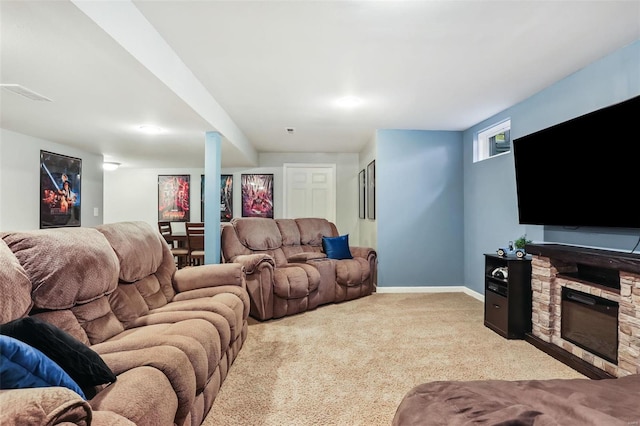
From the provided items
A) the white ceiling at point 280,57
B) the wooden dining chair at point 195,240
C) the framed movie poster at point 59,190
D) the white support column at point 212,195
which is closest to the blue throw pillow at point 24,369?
the white ceiling at point 280,57

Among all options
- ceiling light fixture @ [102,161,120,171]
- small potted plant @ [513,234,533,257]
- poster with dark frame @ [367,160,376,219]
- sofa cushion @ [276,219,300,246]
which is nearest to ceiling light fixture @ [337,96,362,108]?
poster with dark frame @ [367,160,376,219]

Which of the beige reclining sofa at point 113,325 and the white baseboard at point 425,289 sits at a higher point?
the beige reclining sofa at point 113,325

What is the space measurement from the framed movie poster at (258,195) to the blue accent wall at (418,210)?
2681 millimetres

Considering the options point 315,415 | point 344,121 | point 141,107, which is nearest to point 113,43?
point 141,107

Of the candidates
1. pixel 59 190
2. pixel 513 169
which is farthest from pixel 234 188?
pixel 513 169

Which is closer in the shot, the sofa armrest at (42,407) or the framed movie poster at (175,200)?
the sofa armrest at (42,407)

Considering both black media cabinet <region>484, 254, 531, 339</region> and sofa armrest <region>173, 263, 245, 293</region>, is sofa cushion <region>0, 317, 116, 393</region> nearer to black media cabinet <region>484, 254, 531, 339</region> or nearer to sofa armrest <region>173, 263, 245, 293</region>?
sofa armrest <region>173, 263, 245, 293</region>

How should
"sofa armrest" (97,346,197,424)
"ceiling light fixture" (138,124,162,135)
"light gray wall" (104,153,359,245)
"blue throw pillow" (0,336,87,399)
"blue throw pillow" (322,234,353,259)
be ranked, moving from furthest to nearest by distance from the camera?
"light gray wall" (104,153,359,245) → "blue throw pillow" (322,234,353,259) → "ceiling light fixture" (138,124,162,135) → "sofa armrest" (97,346,197,424) → "blue throw pillow" (0,336,87,399)

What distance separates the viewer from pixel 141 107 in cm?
325

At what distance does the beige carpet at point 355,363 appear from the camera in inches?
80.7

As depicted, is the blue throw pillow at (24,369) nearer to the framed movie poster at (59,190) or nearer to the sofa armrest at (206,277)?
the sofa armrest at (206,277)

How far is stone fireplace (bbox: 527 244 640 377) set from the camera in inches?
87.0

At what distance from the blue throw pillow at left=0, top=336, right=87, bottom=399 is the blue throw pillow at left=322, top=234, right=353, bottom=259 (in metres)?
3.96

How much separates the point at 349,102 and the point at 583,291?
2680 mm
